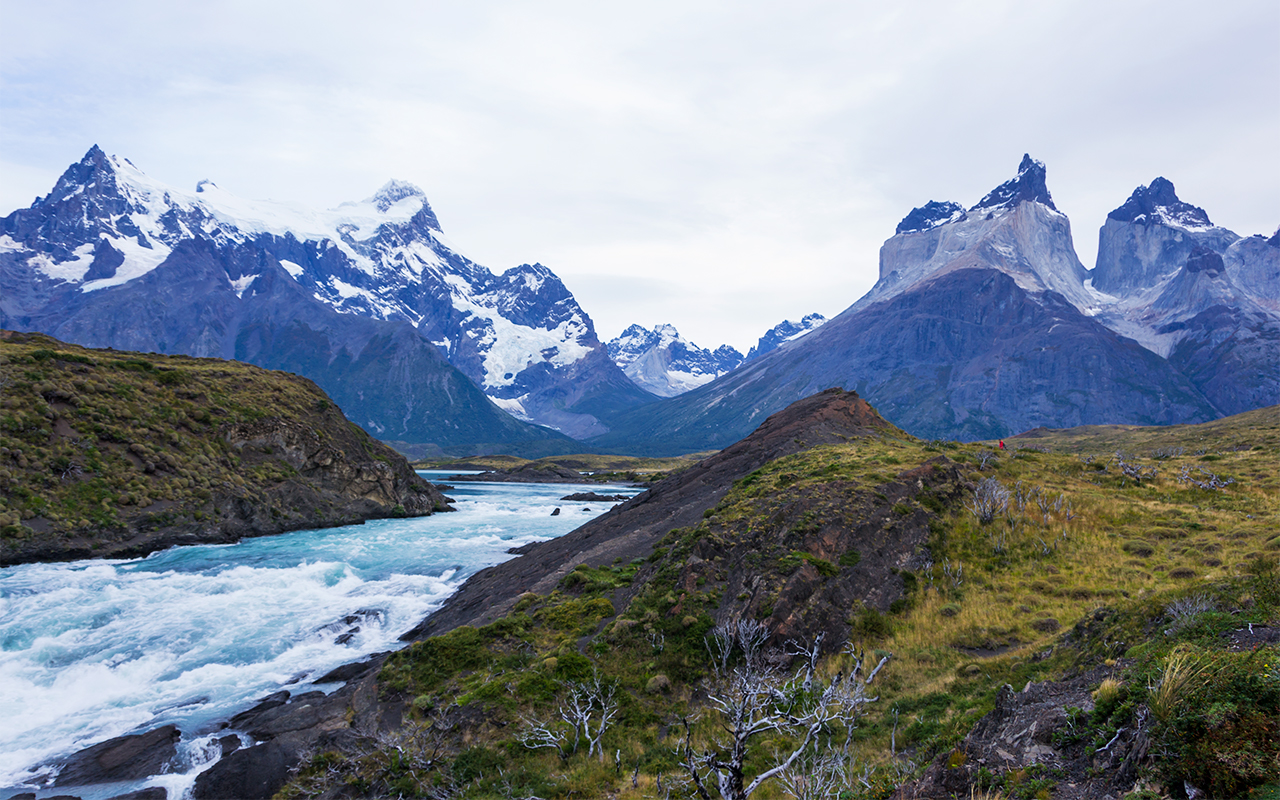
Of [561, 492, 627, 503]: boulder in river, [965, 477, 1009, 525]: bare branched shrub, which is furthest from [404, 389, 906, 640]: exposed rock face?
[561, 492, 627, 503]: boulder in river

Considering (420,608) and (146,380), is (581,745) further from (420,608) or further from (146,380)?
(146,380)

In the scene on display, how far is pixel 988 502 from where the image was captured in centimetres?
2898

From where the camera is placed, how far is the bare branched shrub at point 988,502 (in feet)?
94.2

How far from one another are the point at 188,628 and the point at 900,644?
40045 mm

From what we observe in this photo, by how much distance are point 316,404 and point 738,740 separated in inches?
3619

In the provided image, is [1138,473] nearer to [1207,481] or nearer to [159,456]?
[1207,481]

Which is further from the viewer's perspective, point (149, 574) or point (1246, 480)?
point (149, 574)

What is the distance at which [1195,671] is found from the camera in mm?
8078

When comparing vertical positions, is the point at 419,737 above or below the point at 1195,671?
below

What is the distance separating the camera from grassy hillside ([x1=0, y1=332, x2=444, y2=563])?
49.9 m

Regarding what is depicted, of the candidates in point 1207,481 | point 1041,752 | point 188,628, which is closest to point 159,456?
point 188,628

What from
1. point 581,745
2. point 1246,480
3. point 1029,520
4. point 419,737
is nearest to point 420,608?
point 419,737

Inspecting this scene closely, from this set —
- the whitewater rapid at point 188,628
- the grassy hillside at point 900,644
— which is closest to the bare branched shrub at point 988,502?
the grassy hillside at point 900,644

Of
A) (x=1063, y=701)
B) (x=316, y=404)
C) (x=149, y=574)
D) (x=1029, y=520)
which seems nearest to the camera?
(x=1063, y=701)
